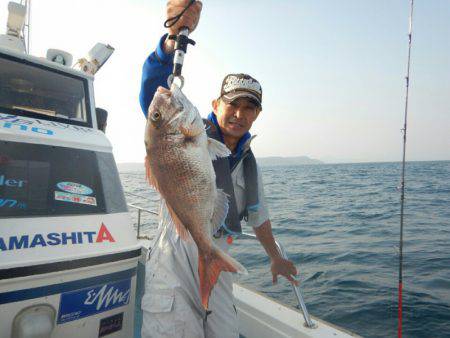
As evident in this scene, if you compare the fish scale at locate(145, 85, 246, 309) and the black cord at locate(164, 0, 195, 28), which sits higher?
the black cord at locate(164, 0, 195, 28)

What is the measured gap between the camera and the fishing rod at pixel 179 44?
2.09 metres

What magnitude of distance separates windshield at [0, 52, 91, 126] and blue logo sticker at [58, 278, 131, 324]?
80.2 inches

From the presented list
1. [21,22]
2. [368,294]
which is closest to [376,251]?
[368,294]

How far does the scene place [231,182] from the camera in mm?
2615

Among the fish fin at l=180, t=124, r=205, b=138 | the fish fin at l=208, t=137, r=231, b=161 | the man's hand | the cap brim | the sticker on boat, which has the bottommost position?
the man's hand

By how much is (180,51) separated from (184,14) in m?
0.28

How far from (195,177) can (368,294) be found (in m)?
5.90

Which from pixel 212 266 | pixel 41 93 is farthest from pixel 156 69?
pixel 41 93

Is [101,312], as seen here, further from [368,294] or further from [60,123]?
[368,294]

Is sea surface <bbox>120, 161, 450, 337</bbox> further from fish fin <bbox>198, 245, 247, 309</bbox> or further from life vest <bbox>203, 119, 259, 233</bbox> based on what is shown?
fish fin <bbox>198, 245, 247, 309</bbox>

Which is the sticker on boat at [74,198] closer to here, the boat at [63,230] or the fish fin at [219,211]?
the boat at [63,230]

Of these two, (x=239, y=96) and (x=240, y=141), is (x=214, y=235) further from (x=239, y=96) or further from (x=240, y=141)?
(x=239, y=96)

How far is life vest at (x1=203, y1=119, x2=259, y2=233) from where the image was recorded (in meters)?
2.55

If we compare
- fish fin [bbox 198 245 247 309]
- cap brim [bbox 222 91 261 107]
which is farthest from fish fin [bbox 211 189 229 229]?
cap brim [bbox 222 91 261 107]
